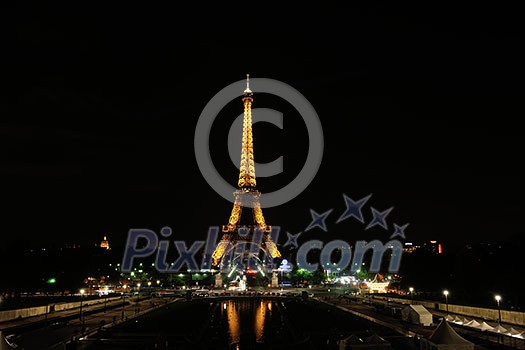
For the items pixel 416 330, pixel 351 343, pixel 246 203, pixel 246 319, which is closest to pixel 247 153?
pixel 246 203

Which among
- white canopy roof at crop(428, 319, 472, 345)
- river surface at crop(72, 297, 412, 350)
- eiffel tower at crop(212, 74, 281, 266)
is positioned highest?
eiffel tower at crop(212, 74, 281, 266)

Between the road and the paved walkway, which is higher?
the road

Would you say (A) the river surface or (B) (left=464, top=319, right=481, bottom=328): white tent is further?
(B) (left=464, top=319, right=481, bottom=328): white tent

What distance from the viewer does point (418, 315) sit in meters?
34.5

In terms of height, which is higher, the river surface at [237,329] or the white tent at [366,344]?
the white tent at [366,344]

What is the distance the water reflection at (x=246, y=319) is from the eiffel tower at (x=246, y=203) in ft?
137

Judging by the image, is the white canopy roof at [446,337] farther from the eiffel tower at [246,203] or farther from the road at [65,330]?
the eiffel tower at [246,203]

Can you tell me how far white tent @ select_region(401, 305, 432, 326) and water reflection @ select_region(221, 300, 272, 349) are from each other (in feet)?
33.3

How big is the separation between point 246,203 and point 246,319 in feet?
204

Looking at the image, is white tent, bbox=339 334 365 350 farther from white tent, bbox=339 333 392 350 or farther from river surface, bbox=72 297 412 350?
river surface, bbox=72 297 412 350

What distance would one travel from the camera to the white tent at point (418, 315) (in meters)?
34.3

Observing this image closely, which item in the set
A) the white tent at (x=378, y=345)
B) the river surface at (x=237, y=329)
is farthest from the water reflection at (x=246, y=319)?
the white tent at (x=378, y=345)

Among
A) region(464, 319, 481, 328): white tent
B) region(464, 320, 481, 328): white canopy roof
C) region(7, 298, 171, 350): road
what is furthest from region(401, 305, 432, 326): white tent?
region(7, 298, 171, 350): road

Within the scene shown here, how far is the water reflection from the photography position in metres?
34.0
